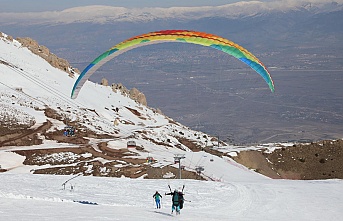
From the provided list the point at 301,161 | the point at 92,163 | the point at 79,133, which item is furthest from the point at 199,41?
the point at 79,133

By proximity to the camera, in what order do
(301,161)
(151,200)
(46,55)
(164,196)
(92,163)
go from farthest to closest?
(46,55)
(301,161)
(92,163)
(164,196)
(151,200)

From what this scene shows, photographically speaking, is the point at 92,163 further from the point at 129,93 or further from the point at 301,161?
the point at 129,93

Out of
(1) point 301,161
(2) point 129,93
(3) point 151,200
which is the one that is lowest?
(3) point 151,200

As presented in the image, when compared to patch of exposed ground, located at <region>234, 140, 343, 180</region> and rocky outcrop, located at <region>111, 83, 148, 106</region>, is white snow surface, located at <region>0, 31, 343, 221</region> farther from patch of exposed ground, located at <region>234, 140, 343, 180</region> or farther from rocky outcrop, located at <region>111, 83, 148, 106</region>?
rocky outcrop, located at <region>111, 83, 148, 106</region>

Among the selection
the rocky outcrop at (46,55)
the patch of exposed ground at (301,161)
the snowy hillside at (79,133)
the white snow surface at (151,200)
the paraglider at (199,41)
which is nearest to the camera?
the white snow surface at (151,200)

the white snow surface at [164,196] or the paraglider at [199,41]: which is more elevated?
the paraglider at [199,41]

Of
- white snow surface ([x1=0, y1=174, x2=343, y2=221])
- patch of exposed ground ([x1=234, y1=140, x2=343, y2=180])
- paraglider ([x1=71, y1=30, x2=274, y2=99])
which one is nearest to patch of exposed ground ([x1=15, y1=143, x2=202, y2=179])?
white snow surface ([x1=0, y1=174, x2=343, y2=221])

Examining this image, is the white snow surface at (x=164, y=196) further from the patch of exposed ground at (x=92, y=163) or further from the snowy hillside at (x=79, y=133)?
the patch of exposed ground at (x=92, y=163)

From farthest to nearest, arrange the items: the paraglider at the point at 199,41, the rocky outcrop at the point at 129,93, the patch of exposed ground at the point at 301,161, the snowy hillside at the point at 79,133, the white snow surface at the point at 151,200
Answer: the rocky outcrop at the point at 129,93 < the patch of exposed ground at the point at 301,161 < the snowy hillside at the point at 79,133 < the paraglider at the point at 199,41 < the white snow surface at the point at 151,200

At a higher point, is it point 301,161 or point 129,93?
point 129,93

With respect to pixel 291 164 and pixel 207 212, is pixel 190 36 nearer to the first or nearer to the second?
pixel 207 212

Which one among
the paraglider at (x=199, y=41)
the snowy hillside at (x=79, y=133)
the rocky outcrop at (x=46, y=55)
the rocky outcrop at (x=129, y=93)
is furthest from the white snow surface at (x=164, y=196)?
the rocky outcrop at (x=46, y=55)

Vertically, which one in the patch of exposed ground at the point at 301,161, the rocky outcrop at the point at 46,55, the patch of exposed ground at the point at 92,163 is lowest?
the patch of exposed ground at the point at 92,163

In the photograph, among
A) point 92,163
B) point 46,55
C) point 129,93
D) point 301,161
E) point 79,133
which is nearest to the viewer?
point 92,163
